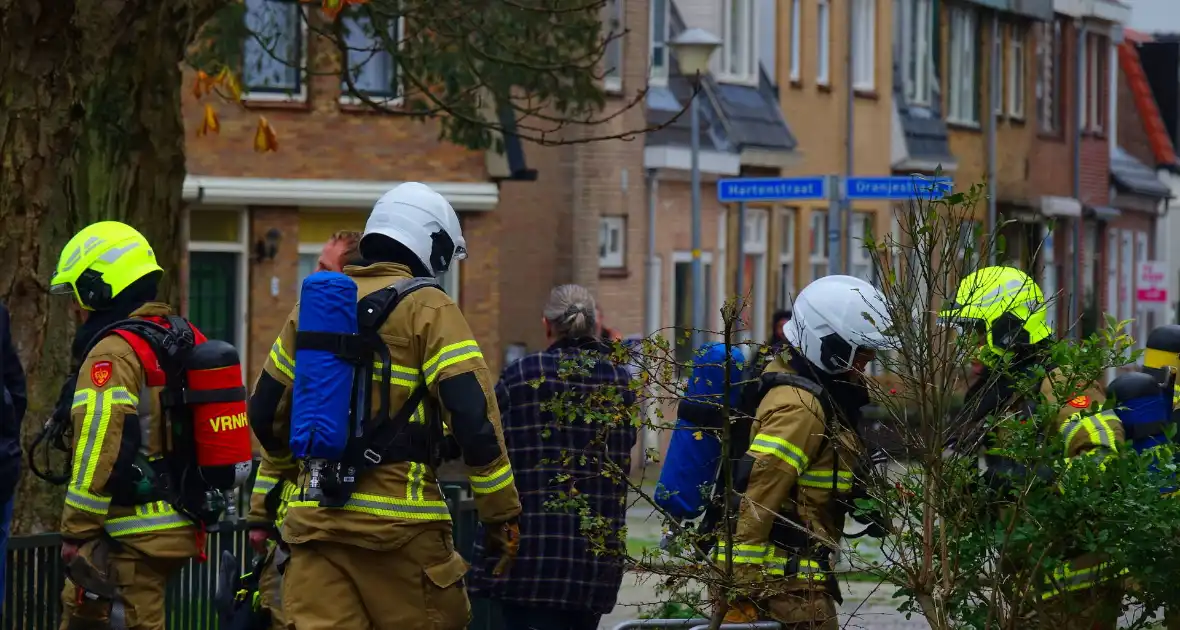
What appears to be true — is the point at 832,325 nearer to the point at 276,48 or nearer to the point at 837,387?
the point at 837,387

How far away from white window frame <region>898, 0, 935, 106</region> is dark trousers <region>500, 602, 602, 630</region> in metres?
29.3

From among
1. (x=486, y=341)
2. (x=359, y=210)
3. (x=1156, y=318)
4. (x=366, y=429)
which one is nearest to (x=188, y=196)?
(x=359, y=210)

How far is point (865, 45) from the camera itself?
3575cm

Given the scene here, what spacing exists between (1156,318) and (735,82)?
A: 66.4 ft

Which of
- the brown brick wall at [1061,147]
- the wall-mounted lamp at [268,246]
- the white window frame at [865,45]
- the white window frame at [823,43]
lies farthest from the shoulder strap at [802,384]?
the brown brick wall at [1061,147]

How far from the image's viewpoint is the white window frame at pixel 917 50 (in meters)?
36.9

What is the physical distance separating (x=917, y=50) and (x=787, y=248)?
233 inches

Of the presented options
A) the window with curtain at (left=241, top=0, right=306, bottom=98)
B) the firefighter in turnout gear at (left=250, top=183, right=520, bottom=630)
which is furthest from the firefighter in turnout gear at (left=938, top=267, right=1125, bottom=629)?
the window with curtain at (left=241, top=0, right=306, bottom=98)

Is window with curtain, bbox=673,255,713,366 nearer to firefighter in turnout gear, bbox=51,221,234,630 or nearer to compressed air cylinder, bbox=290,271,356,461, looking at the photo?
firefighter in turnout gear, bbox=51,221,234,630

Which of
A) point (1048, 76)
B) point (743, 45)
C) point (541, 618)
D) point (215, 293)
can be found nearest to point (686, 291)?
point (743, 45)

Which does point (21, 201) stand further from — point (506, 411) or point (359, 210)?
point (359, 210)

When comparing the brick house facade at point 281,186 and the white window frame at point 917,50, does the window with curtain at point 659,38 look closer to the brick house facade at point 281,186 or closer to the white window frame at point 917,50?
the brick house facade at point 281,186

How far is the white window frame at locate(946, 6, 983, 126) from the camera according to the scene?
39.3 meters

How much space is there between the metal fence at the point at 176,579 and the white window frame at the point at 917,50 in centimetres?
2797
